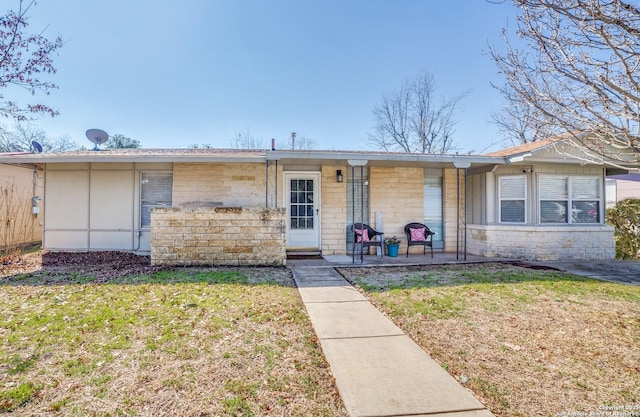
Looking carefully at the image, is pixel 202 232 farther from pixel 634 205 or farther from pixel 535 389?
pixel 634 205

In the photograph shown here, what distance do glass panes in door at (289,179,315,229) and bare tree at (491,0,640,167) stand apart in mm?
5772

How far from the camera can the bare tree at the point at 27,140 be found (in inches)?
890

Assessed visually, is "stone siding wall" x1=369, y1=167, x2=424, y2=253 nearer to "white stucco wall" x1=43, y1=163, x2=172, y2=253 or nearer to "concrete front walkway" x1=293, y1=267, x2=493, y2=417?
"concrete front walkway" x1=293, y1=267, x2=493, y2=417

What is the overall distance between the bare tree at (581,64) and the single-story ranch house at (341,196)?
12.1ft

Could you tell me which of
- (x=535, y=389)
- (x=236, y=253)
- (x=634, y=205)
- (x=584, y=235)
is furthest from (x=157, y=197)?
(x=634, y=205)

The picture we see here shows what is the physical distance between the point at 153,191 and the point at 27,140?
23473 millimetres

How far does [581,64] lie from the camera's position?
13.1 ft

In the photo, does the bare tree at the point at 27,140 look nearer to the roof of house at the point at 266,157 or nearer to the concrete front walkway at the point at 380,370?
the roof of house at the point at 266,157

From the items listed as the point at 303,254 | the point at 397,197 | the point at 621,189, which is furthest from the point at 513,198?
the point at 621,189

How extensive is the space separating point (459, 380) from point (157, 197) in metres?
8.67

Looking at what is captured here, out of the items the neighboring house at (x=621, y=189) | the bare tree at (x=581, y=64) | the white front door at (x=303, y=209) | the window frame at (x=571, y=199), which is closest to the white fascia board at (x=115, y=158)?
the white front door at (x=303, y=209)

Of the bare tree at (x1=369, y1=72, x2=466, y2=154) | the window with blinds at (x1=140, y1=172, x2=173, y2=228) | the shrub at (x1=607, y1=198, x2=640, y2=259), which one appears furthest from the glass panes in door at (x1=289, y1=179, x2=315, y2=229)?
the bare tree at (x1=369, y1=72, x2=466, y2=154)

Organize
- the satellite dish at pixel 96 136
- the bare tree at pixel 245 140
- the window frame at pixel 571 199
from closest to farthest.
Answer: the window frame at pixel 571 199 < the satellite dish at pixel 96 136 < the bare tree at pixel 245 140

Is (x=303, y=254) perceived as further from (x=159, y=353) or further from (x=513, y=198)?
(x=159, y=353)
